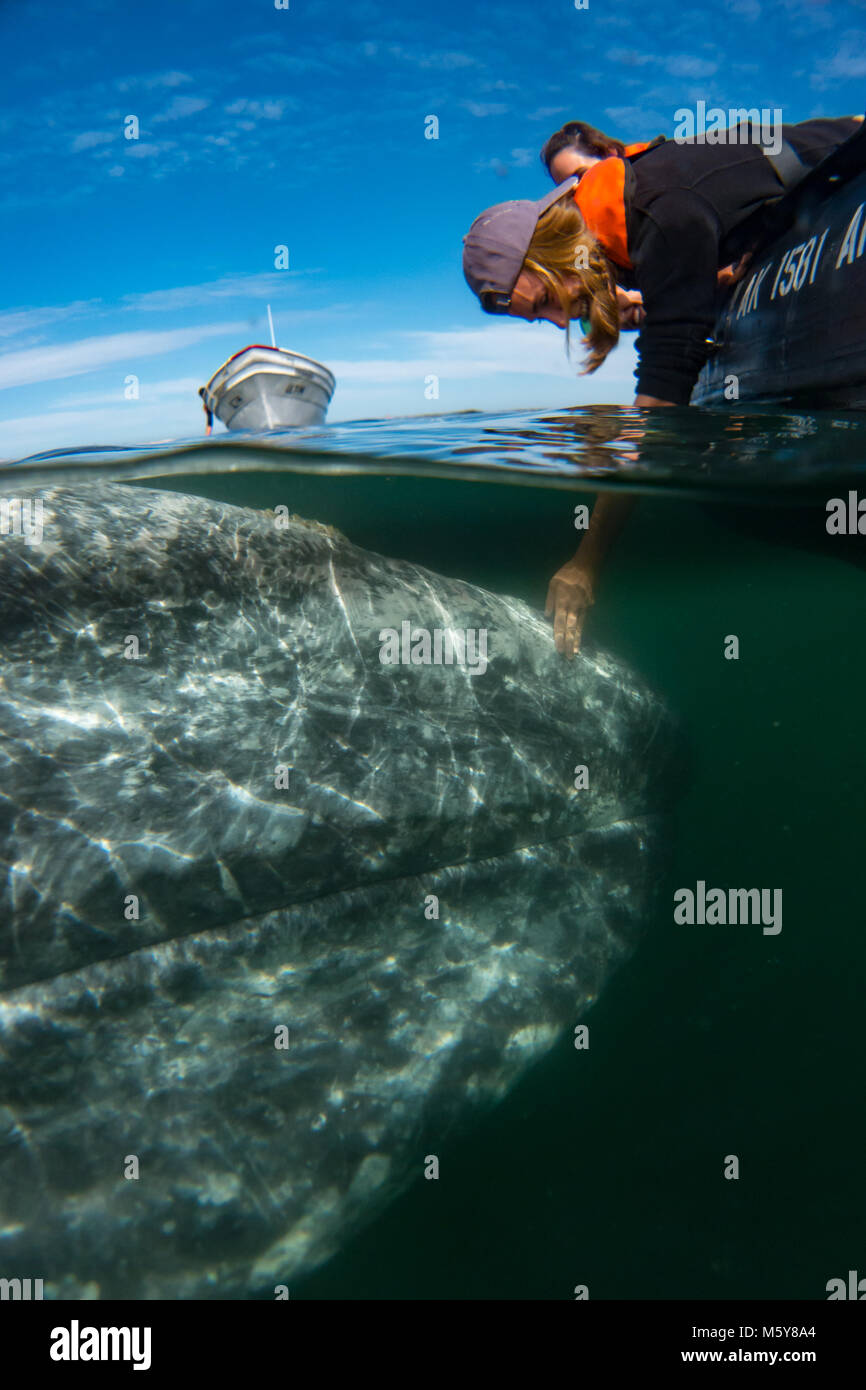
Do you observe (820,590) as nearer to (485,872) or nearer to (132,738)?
(485,872)

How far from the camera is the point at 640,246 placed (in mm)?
4406

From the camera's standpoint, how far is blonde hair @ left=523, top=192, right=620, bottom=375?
14.1ft

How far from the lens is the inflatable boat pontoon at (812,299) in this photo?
14.3ft

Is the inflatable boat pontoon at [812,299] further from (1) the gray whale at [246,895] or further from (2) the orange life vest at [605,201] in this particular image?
(1) the gray whale at [246,895]

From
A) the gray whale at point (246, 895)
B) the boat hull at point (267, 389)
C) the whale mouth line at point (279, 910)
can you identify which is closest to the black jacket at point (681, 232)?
the gray whale at point (246, 895)

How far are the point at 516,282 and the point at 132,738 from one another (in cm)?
402

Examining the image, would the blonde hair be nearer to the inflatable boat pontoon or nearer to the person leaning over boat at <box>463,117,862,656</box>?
the person leaning over boat at <box>463,117,862,656</box>

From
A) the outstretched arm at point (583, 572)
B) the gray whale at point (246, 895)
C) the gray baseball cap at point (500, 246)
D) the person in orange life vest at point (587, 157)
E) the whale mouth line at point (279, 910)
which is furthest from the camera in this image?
the outstretched arm at point (583, 572)

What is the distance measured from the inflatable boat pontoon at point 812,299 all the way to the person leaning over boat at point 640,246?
39cm

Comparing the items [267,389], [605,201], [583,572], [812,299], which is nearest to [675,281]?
[605,201]

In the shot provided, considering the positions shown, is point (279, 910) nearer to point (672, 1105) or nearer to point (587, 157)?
point (672, 1105)

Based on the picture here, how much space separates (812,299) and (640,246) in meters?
1.35

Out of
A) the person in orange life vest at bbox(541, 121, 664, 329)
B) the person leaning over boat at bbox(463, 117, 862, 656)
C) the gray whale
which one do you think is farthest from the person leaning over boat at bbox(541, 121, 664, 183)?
the gray whale
